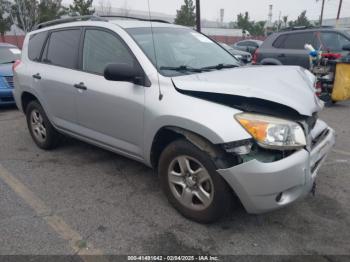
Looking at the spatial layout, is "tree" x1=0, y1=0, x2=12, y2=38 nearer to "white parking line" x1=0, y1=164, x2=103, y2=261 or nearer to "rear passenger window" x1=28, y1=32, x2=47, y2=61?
"rear passenger window" x1=28, y1=32, x2=47, y2=61

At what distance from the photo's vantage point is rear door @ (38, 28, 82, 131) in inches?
163

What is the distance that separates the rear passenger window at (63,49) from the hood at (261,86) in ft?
5.61

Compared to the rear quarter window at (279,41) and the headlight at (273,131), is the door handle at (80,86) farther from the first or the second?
the rear quarter window at (279,41)

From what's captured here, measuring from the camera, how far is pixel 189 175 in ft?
9.83

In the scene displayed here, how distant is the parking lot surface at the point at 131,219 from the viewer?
9.03 ft

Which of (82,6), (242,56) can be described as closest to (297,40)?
(242,56)

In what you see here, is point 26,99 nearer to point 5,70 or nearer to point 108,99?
point 108,99

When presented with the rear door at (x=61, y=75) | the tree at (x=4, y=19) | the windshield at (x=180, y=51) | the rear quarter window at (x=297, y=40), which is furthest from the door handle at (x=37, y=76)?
the tree at (x=4, y=19)

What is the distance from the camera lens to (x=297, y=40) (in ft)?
29.5

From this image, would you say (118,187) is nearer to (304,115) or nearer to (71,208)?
(71,208)

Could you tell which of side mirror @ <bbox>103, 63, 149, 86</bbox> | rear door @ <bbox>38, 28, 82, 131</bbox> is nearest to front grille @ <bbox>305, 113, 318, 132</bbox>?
side mirror @ <bbox>103, 63, 149, 86</bbox>

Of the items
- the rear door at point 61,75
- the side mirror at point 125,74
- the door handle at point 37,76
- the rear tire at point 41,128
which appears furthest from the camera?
the rear tire at point 41,128

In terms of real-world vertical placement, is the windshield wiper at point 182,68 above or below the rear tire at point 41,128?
above

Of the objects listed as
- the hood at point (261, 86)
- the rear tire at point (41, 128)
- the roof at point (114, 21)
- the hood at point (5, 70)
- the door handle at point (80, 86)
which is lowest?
the rear tire at point (41, 128)
